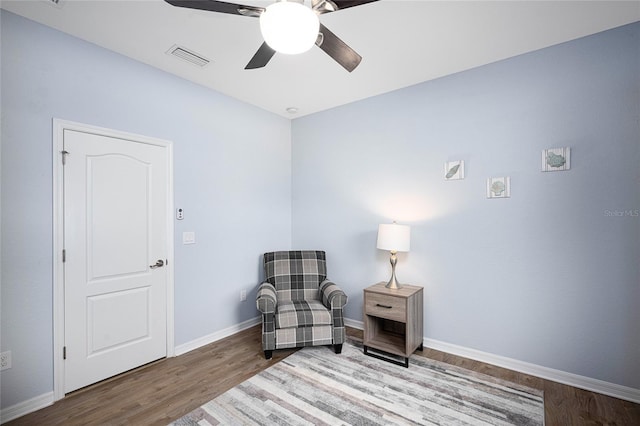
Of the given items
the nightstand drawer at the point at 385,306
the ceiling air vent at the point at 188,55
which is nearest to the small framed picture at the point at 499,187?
the nightstand drawer at the point at 385,306

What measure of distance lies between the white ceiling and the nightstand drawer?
6.99 ft

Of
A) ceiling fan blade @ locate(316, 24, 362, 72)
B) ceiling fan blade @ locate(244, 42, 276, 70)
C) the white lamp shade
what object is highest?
ceiling fan blade @ locate(244, 42, 276, 70)

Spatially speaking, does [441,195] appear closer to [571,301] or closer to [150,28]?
[571,301]

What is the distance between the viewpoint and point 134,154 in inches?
105

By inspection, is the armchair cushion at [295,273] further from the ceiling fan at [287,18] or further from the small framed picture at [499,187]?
the ceiling fan at [287,18]

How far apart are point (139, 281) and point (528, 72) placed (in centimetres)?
380

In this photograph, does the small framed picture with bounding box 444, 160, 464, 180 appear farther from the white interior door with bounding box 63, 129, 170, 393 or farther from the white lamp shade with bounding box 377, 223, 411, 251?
the white interior door with bounding box 63, 129, 170, 393

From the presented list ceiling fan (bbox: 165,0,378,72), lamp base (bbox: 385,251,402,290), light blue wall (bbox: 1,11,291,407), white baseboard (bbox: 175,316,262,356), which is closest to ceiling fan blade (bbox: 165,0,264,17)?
ceiling fan (bbox: 165,0,378,72)

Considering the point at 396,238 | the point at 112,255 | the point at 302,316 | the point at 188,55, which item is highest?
the point at 188,55

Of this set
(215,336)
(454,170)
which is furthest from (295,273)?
(454,170)

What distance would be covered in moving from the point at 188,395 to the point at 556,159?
3.40 meters

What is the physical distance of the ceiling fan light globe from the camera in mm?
1364

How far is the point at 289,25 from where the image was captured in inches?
54.3

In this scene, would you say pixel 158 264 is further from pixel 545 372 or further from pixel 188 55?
pixel 545 372
